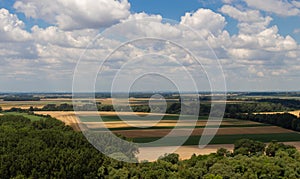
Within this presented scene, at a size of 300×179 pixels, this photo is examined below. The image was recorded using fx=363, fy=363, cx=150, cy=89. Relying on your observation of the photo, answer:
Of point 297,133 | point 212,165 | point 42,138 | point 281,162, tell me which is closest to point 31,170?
point 42,138

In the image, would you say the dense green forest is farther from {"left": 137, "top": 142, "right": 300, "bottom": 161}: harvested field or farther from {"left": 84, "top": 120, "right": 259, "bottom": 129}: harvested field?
{"left": 84, "top": 120, "right": 259, "bottom": 129}: harvested field

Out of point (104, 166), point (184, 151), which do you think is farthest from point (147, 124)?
point (184, 151)

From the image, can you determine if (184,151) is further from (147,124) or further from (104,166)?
(104,166)

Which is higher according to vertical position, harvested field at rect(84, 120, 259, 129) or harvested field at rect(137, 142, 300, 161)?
harvested field at rect(84, 120, 259, 129)

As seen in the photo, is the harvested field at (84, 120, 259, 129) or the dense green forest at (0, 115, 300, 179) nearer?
the harvested field at (84, 120, 259, 129)

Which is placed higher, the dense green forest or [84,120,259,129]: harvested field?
[84,120,259,129]: harvested field

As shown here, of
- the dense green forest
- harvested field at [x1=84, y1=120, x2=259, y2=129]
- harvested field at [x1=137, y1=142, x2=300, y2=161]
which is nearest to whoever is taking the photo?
harvested field at [x1=84, y1=120, x2=259, y2=129]

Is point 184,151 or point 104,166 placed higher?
point 184,151

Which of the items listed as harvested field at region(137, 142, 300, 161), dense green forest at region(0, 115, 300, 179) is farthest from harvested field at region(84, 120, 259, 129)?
harvested field at region(137, 142, 300, 161)

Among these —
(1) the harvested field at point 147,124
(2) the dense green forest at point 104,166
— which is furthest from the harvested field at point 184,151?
(1) the harvested field at point 147,124

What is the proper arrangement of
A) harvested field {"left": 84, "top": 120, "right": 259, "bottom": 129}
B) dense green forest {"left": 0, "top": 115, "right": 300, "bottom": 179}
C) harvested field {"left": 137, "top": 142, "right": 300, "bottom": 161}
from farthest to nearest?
1. harvested field {"left": 137, "top": 142, "right": 300, "bottom": 161}
2. dense green forest {"left": 0, "top": 115, "right": 300, "bottom": 179}
3. harvested field {"left": 84, "top": 120, "right": 259, "bottom": 129}

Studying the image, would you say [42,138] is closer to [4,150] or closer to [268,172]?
[4,150]

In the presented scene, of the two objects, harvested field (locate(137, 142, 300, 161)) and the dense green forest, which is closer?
the dense green forest
